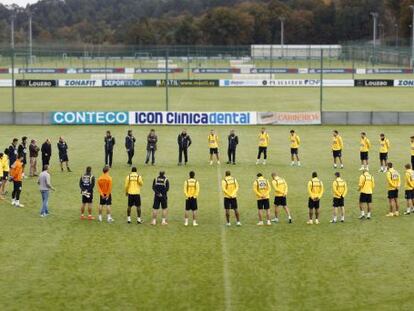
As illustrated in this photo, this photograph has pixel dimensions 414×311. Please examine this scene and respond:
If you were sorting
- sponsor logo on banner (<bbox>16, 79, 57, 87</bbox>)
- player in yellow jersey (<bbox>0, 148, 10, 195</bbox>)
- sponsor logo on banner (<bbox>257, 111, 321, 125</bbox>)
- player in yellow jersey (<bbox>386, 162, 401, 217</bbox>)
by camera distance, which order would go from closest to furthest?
player in yellow jersey (<bbox>386, 162, 401, 217</bbox>) → player in yellow jersey (<bbox>0, 148, 10, 195</bbox>) → sponsor logo on banner (<bbox>257, 111, 321, 125</bbox>) → sponsor logo on banner (<bbox>16, 79, 57, 87</bbox>)

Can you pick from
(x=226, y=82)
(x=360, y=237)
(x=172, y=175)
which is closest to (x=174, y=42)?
(x=226, y=82)

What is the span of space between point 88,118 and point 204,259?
103ft

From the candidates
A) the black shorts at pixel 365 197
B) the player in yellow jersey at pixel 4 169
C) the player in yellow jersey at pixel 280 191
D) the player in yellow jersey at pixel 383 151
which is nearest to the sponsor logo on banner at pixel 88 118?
the player in yellow jersey at pixel 383 151

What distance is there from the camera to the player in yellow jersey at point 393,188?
2233cm

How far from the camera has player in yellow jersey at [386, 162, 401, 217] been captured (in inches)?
879

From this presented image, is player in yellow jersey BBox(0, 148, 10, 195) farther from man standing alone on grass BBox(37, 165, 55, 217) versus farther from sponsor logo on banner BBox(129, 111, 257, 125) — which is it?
sponsor logo on banner BBox(129, 111, 257, 125)

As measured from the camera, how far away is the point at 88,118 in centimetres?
4816

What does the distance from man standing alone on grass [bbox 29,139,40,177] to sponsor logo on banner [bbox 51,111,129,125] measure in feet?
58.7

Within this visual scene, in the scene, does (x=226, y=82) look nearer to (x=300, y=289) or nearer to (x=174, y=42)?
(x=300, y=289)

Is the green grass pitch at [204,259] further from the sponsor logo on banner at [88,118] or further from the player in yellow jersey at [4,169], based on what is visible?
the sponsor logo on banner at [88,118]

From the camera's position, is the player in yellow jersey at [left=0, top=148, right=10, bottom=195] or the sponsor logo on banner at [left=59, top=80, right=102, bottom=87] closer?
the player in yellow jersey at [left=0, top=148, right=10, bottom=195]

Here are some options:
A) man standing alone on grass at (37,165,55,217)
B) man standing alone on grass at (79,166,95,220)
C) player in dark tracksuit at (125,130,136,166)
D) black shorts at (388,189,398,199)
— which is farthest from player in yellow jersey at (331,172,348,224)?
player in dark tracksuit at (125,130,136,166)

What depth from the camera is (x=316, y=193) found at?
21.3 m

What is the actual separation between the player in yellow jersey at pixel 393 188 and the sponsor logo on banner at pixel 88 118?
27.9 m
